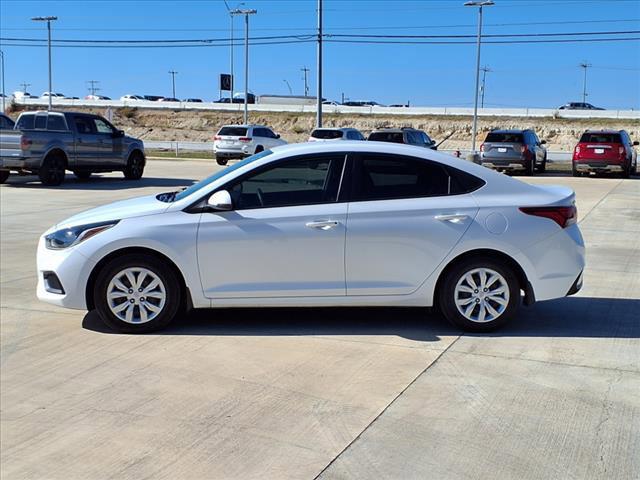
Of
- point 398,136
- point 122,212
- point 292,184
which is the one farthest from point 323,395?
point 398,136

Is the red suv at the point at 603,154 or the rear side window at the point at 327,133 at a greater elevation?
the rear side window at the point at 327,133

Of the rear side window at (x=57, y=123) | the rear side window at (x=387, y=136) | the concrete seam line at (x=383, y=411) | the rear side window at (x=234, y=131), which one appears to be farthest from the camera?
the rear side window at (x=234, y=131)

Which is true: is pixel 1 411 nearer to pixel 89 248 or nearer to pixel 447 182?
pixel 89 248

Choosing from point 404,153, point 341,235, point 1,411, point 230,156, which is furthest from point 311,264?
point 230,156

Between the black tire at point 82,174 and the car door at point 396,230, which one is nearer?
the car door at point 396,230

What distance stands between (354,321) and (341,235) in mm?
937

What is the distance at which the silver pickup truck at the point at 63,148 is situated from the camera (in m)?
19.8

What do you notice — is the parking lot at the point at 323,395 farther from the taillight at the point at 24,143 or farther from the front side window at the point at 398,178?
the taillight at the point at 24,143

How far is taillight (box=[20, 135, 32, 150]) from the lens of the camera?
64.5 ft

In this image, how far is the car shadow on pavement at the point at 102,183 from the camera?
2061 centimetres

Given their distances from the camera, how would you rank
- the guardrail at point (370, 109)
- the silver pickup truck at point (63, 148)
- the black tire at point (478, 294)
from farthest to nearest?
the guardrail at point (370, 109)
the silver pickup truck at point (63, 148)
the black tire at point (478, 294)

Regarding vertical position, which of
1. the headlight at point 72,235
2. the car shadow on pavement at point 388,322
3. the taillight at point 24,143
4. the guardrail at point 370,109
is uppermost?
the guardrail at point 370,109

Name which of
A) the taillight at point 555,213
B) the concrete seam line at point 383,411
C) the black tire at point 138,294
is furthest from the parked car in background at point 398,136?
the concrete seam line at point 383,411

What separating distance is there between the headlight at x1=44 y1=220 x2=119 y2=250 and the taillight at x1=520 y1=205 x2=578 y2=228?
11.3 ft
